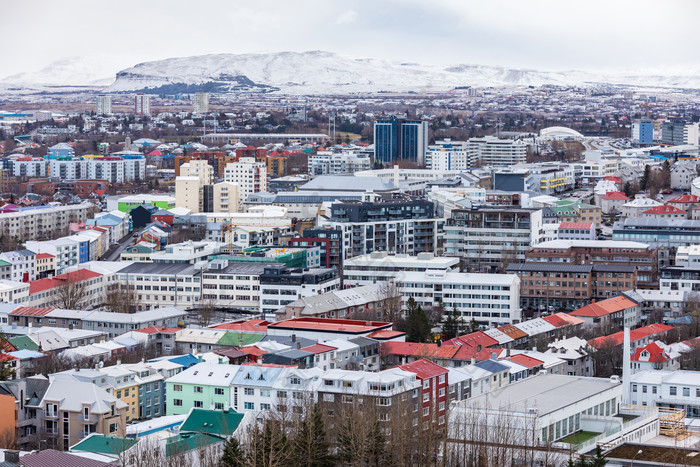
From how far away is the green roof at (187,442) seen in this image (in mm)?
9398

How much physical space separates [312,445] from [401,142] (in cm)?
2607

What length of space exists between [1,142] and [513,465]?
130 feet

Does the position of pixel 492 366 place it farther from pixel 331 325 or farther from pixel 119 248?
pixel 119 248

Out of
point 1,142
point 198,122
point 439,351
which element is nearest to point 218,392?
point 439,351

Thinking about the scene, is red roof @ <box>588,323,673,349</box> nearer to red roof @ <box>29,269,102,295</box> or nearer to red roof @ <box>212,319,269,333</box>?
red roof @ <box>212,319,269,333</box>

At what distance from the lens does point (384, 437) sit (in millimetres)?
9477

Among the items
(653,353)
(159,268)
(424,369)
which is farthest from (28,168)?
(424,369)

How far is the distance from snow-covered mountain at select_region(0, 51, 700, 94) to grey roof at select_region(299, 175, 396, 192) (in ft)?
197

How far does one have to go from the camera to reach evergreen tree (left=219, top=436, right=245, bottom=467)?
8852mm

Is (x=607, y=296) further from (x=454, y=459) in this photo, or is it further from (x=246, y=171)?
(x=246, y=171)

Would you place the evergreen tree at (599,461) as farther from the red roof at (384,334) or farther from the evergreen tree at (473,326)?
the evergreen tree at (473,326)

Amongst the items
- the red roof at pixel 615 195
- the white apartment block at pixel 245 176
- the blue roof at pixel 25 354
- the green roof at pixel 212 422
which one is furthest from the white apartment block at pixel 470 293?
the white apartment block at pixel 245 176

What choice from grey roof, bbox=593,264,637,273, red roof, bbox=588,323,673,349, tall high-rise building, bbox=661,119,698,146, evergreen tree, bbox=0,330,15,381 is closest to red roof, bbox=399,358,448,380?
red roof, bbox=588,323,673,349

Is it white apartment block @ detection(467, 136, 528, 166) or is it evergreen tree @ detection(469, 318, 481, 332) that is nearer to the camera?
evergreen tree @ detection(469, 318, 481, 332)
